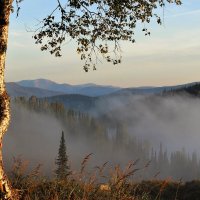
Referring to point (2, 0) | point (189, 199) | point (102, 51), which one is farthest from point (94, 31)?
point (189, 199)

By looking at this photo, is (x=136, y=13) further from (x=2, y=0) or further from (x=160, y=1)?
(x=2, y=0)

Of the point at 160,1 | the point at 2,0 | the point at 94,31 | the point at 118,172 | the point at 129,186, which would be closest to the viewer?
the point at 118,172

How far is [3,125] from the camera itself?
412 inches

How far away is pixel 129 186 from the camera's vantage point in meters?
9.98

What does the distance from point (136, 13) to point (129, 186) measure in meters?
5.66

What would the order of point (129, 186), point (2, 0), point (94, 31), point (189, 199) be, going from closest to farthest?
1. point (129, 186)
2. point (2, 0)
3. point (94, 31)
4. point (189, 199)

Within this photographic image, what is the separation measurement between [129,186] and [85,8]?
18.8 feet

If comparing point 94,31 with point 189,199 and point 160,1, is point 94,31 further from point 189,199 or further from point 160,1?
point 189,199

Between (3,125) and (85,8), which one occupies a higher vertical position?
(85,8)

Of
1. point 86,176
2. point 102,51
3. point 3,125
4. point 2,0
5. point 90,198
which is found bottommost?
point 90,198

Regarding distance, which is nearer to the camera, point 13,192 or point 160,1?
point 13,192

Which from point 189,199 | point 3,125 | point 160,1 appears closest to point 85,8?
point 160,1

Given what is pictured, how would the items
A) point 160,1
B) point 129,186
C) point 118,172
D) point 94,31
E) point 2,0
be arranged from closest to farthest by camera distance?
1. point 118,172
2. point 129,186
3. point 2,0
4. point 160,1
5. point 94,31

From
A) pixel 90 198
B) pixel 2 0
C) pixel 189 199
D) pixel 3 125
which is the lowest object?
pixel 189 199
